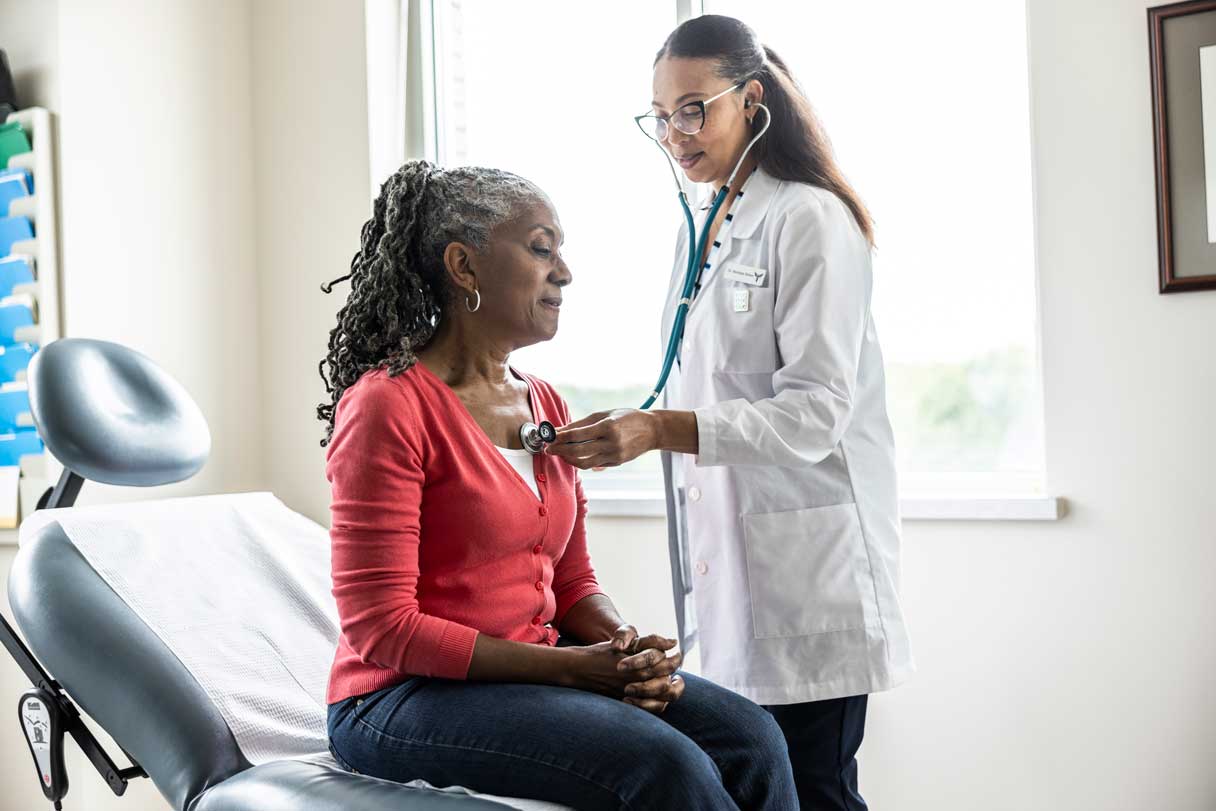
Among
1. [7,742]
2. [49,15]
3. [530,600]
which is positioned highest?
[49,15]

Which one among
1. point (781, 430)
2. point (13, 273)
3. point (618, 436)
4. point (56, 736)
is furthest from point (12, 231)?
Answer: point (781, 430)

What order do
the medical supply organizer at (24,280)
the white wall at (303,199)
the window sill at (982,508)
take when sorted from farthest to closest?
the white wall at (303,199) < the medical supply organizer at (24,280) < the window sill at (982,508)

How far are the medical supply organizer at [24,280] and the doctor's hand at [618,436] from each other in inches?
68.7

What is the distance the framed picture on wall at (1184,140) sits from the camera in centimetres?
179

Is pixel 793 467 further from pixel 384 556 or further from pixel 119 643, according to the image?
pixel 119 643

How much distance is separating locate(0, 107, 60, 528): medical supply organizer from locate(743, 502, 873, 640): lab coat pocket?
1877mm

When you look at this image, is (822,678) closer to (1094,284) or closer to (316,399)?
(1094,284)

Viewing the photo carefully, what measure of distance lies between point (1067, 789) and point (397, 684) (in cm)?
141

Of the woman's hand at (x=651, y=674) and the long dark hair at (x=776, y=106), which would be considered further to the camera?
the long dark hair at (x=776, y=106)

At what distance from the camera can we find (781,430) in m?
1.31

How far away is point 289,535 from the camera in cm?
174

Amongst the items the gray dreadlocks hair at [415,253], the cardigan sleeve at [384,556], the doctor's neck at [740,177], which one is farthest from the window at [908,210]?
the cardigan sleeve at [384,556]

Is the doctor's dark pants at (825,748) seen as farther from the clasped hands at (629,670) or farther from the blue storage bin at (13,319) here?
the blue storage bin at (13,319)

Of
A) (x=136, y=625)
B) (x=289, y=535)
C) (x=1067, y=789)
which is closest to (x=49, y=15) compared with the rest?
(x=289, y=535)
